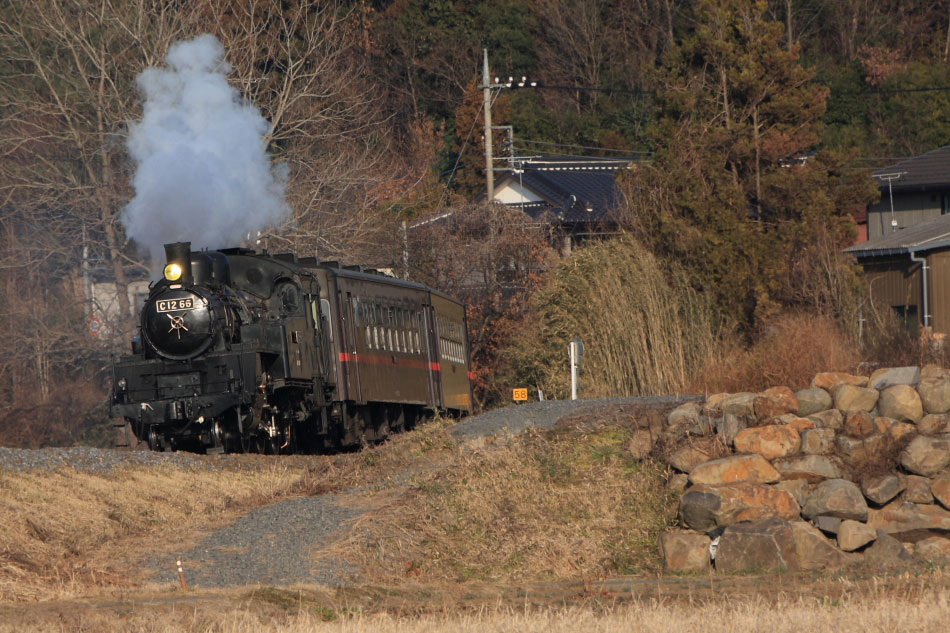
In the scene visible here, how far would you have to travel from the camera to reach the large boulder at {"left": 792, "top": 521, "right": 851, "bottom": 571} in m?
12.3

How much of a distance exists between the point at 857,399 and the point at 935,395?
82cm

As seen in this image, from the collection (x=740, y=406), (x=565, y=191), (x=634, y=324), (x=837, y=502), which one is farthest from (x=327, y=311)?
(x=565, y=191)

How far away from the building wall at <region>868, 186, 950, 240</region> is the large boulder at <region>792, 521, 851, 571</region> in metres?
31.9

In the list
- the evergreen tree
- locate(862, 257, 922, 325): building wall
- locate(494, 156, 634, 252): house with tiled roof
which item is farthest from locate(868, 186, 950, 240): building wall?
the evergreen tree

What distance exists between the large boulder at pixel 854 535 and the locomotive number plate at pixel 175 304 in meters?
8.90

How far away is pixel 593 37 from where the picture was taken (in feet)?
213

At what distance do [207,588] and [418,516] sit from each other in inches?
120

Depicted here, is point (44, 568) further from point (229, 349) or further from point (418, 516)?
point (229, 349)

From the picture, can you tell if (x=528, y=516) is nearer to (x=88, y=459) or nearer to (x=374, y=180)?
(x=88, y=459)

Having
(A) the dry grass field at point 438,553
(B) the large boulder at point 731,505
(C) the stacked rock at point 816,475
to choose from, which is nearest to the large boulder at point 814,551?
(C) the stacked rock at point 816,475

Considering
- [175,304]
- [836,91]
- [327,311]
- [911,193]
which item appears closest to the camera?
[175,304]

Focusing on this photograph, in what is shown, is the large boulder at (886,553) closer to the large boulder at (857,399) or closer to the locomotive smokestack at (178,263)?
the large boulder at (857,399)

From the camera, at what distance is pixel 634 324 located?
23.4m

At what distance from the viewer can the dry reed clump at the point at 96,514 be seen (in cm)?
1064
